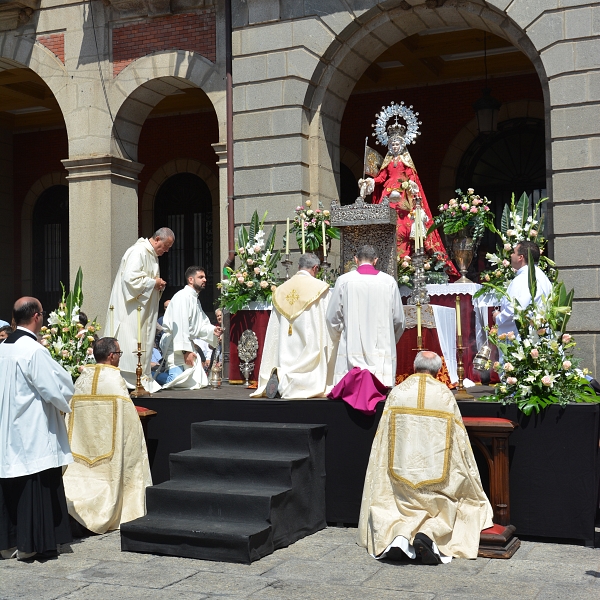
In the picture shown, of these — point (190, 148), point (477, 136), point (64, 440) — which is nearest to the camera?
point (64, 440)

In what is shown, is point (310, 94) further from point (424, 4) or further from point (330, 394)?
point (330, 394)

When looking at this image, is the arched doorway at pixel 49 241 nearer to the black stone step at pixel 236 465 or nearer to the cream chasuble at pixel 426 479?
the black stone step at pixel 236 465

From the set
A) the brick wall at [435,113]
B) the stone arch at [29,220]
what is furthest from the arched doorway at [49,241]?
the brick wall at [435,113]

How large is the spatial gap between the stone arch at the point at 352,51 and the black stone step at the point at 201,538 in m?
5.91

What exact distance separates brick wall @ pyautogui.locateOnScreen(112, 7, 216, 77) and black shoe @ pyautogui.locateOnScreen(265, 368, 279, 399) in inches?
223

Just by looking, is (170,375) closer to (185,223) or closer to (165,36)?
(165,36)

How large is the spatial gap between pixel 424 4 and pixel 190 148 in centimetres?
747

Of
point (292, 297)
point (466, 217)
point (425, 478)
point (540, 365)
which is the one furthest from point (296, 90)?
point (425, 478)

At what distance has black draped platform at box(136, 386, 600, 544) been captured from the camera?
23.0ft

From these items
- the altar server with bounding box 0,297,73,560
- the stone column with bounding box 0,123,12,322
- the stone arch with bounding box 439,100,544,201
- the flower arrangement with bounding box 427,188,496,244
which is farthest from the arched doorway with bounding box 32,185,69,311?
the altar server with bounding box 0,297,73,560

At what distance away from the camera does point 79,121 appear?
13352 mm

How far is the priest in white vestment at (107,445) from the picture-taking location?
773 centimetres

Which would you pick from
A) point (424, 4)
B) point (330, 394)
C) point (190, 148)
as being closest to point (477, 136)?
point (424, 4)

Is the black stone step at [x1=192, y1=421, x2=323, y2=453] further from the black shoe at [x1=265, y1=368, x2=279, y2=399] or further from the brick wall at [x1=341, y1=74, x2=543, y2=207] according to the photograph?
the brick wall at [x1=341, y1=74, x2=543, y2=207]
